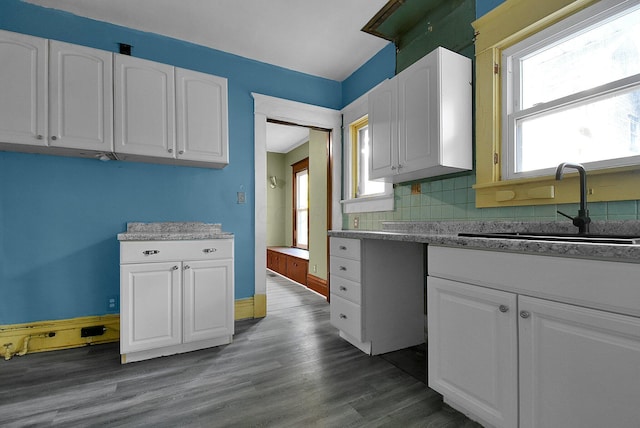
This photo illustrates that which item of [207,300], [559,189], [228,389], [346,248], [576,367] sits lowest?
[228,389]

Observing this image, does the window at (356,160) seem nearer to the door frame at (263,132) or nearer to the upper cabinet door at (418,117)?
the door frame at (263,132)

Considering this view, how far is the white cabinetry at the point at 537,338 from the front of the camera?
0.90 m

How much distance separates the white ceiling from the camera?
2408 mm

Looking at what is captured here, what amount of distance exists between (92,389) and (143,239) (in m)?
0.93

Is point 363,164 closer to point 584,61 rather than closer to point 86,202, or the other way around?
point 584,61

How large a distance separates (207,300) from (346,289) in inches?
42.4

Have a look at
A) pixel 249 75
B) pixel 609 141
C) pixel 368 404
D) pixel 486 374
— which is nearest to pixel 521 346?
pixel 486 374

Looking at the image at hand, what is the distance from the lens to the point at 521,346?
1.13m

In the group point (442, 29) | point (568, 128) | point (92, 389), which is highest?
point (442, 29)

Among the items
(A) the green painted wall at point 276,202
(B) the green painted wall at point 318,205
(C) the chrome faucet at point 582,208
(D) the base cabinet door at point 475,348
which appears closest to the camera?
(D) the base cabinet door at point 475,348

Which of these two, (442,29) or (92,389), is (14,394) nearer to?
(92,389)

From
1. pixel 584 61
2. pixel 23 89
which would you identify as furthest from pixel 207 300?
pixel 584 61

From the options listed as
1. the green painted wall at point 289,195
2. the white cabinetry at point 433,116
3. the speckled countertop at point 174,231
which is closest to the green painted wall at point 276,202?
the green painted wall at point 289,195

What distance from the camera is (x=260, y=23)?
263 centimetres
